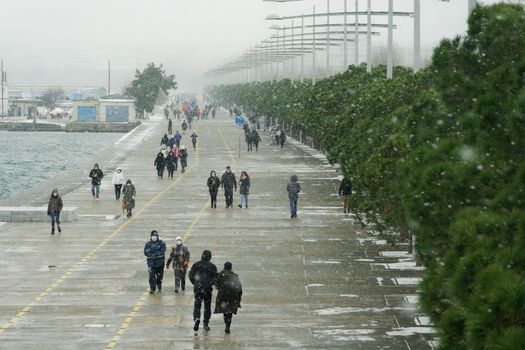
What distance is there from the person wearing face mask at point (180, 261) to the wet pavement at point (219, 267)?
280mm

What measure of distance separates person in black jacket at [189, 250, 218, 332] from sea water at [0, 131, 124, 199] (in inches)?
1920

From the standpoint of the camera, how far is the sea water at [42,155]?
96.3 m

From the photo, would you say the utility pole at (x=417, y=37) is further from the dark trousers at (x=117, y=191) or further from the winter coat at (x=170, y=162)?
the winter coat at (x=170, y=162)

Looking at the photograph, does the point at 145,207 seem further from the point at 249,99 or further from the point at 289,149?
the point at 249,99

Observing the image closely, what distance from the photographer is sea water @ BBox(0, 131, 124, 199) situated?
96.3 metres

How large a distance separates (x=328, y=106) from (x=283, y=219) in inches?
1012

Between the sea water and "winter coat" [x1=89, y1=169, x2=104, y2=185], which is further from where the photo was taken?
the sea water

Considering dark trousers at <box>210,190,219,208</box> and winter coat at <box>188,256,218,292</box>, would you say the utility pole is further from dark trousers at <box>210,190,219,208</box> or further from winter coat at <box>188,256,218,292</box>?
winter coat at <box>188,256,218,292</box>

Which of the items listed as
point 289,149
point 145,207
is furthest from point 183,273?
point 289,149

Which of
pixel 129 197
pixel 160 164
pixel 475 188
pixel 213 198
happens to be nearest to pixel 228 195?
pixel 213 198

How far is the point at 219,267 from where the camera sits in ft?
102

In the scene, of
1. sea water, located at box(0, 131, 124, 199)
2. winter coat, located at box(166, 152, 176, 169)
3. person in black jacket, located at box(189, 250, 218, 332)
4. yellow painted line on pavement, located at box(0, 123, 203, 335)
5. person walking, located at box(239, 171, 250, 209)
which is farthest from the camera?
sea water, located at box(0, 131, 124, 199)

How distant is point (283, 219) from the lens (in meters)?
43.0

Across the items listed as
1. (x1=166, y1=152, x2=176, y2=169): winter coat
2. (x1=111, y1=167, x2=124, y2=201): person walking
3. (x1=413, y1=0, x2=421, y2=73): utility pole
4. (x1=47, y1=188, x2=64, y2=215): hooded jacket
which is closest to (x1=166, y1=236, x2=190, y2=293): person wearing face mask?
(x1=47, y1=188, x2=64, y2=215): hooded jacket
